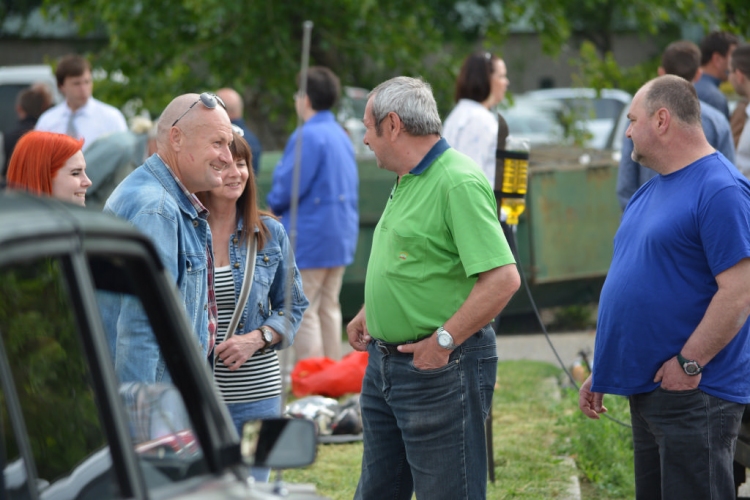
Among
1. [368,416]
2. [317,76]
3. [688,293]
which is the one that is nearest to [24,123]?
[317,76]

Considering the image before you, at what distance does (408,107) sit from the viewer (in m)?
3.73

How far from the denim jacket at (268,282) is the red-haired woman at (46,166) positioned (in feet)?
2.05

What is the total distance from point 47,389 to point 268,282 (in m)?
2.03

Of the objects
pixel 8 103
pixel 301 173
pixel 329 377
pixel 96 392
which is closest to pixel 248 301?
pixel 96 392

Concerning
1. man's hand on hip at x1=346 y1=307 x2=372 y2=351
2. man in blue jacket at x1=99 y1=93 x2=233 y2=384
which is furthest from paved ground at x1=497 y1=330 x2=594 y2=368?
man in blue jacket at x1=99 y1=93 x2=233 y2=384

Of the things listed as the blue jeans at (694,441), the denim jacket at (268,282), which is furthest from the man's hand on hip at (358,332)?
the blue jeans at (694,441)

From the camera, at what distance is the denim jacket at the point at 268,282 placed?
411cm

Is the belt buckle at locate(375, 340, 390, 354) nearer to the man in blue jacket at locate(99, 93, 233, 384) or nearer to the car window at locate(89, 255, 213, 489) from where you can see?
the man in blue jacket at locate(99, 93, 233, 384)

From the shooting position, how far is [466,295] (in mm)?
3688

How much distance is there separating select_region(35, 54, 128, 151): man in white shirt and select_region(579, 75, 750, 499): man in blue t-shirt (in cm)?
533

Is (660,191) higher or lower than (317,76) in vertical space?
lower

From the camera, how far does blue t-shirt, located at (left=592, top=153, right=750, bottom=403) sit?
12.0 feet

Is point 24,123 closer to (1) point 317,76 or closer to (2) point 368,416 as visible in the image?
(1) point 317,76

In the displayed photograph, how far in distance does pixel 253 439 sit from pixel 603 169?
317 inches
